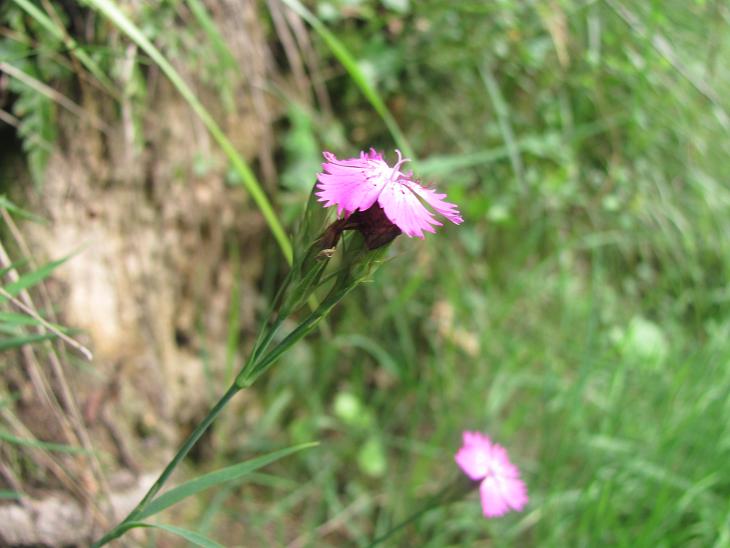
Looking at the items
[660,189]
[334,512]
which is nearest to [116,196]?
[334,512]

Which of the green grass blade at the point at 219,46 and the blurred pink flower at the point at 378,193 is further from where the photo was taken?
the green grass blade at the point at 219,46

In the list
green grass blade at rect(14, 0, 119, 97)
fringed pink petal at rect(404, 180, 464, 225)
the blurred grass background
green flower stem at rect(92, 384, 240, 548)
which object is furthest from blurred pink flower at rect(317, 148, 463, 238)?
the blurred grass background

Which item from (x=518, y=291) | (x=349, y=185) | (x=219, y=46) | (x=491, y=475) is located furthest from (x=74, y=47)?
(x=518, y=291)

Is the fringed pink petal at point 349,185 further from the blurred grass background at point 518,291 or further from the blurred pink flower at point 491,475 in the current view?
the blurred grass background at point 518,291

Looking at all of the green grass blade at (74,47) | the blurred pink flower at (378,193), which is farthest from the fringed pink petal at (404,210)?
the green grass blade at (74,47)

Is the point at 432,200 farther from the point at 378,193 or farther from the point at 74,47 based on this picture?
the point at 74,47

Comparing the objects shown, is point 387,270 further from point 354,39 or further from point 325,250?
point 325,250

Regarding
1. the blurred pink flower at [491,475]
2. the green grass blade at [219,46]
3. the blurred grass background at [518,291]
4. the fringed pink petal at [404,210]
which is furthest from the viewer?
the blurred grass background at [518,291]
